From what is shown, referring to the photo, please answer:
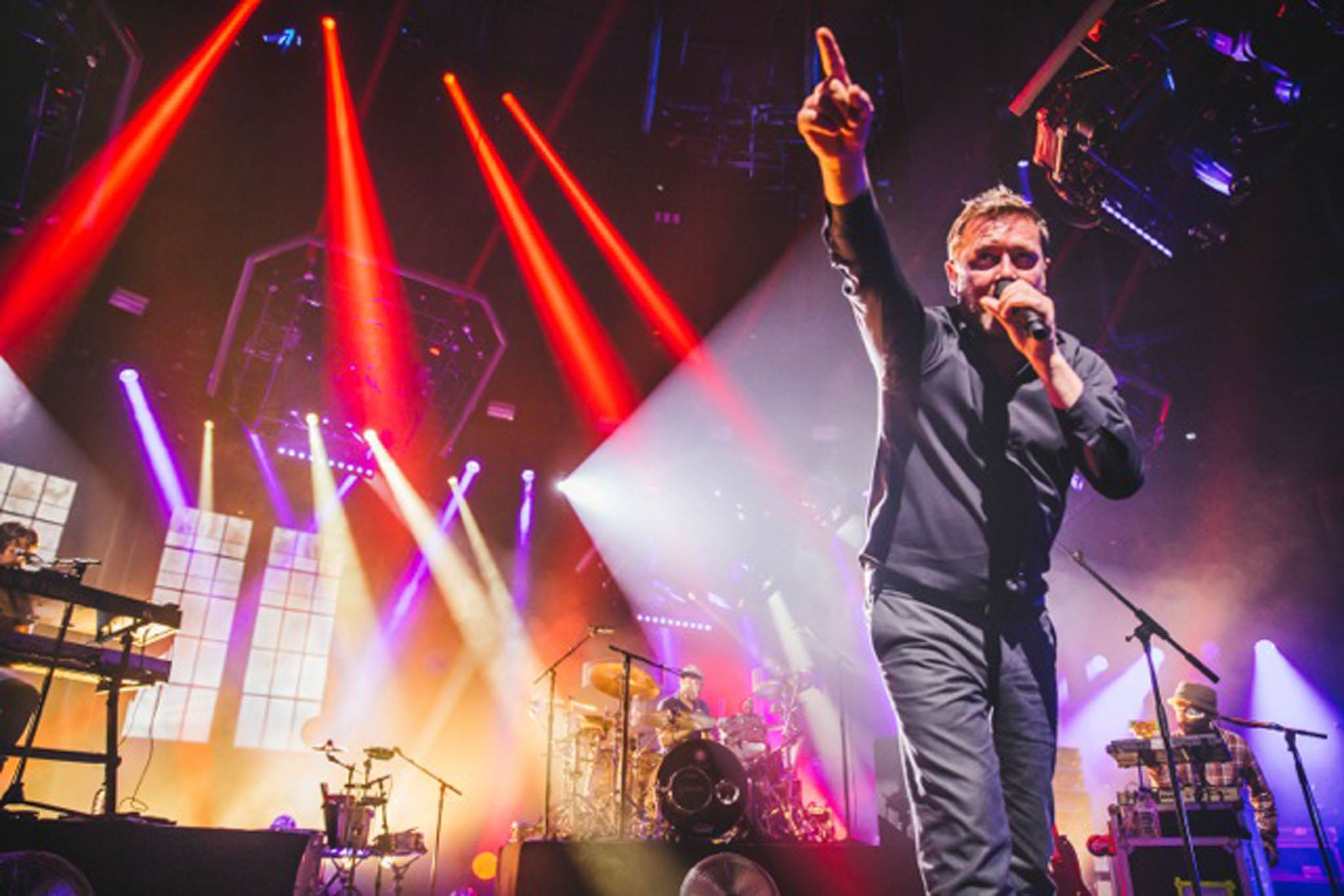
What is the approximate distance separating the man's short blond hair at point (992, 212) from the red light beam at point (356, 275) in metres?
7.67

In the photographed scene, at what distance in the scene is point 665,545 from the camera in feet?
40.2

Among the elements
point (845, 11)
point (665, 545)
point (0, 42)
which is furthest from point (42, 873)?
point (665, 545)

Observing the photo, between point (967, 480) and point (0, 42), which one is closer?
point (967, 480)

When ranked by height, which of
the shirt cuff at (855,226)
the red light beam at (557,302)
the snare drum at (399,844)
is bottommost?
the snare drum at (399,844)

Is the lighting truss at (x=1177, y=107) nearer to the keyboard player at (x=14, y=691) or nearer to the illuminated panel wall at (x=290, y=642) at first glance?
the keyboard player at (x=14, y=691)

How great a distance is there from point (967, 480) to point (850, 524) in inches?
395

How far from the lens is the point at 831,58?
1406mm

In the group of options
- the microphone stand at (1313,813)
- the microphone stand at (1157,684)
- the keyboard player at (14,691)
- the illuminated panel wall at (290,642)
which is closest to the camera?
the microphone stand at (1157,684)

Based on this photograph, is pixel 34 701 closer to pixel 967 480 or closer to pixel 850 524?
pixel 967 480

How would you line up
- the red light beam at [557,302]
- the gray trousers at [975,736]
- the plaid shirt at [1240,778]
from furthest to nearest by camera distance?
1. the red light beam at [557,302]
2. the plaid shirt at [1240,778]
3. the gray trousers at [975,736]

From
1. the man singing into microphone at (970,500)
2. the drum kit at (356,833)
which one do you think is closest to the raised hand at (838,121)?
the man singing into microphone at (970,500)

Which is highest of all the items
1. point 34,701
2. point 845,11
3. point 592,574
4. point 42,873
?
point 845,11

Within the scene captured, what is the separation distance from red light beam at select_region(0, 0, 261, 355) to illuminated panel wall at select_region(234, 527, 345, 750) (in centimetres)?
399

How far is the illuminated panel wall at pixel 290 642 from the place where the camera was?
33.6 feet
